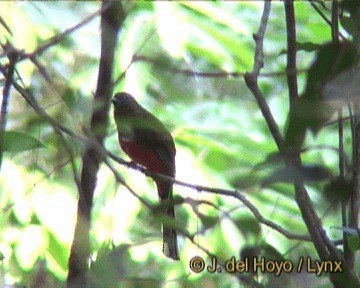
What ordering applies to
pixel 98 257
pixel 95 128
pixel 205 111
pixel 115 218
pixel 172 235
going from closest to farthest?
1. pixel 98 257
2. pixel 172 235
3. pixel 95 128
4. pixel 205 111
5. pixel 115 218

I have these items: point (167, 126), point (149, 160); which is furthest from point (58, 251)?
point (149, 160)

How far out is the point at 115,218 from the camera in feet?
5.47

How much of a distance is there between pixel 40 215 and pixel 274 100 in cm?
63

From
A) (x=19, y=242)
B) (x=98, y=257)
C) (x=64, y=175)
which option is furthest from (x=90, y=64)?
(x=98, y=257)

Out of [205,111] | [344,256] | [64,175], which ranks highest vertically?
[344,256]

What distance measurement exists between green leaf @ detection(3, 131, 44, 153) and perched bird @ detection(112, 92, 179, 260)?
0.15 meters

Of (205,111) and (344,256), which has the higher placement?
(344,256)

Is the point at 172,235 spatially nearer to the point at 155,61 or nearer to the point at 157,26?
the point at 155,61

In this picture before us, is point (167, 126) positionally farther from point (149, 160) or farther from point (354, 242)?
point (149, 160)

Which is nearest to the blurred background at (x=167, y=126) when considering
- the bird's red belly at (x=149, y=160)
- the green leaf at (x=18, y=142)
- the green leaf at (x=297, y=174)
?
the green leaf at (x=18, y=142)

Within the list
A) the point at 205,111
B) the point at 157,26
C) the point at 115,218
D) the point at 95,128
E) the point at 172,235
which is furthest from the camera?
the point at 157,26

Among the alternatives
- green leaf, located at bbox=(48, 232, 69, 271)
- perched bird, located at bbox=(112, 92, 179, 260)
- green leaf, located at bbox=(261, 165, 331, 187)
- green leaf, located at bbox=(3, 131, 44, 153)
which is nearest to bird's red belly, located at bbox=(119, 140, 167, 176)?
perched bird, located at bbox=(112, 92, 179, 260)

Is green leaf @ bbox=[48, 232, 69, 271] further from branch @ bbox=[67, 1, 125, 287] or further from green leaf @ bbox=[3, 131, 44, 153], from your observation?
green leaf @ bbox=[3, 131, 44, 153]

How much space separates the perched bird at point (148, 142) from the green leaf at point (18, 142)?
0.15 meters
